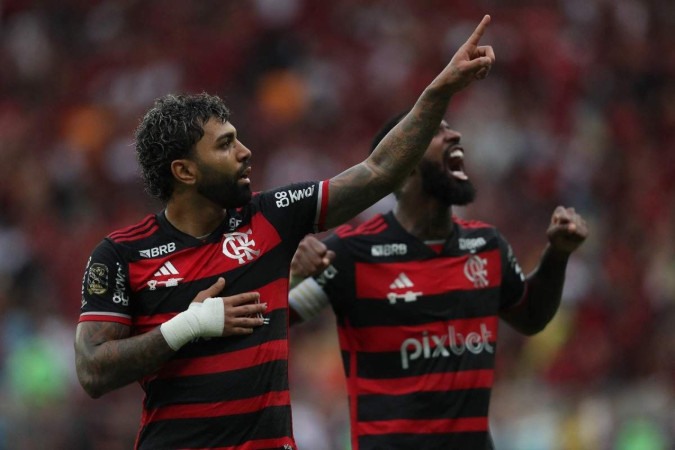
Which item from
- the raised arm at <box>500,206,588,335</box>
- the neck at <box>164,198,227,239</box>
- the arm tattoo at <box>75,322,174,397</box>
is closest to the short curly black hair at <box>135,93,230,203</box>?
the neck at <box>164,198,227,239</box>

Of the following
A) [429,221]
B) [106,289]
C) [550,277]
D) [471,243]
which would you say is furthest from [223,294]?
[550,277]

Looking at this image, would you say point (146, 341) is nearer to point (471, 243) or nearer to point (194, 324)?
point (194, 324)

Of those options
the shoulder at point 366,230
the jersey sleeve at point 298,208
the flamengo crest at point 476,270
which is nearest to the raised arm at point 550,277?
the flamengo crest at point 476,270

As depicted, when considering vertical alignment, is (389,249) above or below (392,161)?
below

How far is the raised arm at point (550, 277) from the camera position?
6.17 meters

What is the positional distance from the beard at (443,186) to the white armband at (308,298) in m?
0.75

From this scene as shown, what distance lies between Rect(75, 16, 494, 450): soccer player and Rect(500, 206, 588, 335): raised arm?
51.3 inches

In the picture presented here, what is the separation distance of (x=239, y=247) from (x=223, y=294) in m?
0.21

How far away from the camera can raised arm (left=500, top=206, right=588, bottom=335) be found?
6.17 metres

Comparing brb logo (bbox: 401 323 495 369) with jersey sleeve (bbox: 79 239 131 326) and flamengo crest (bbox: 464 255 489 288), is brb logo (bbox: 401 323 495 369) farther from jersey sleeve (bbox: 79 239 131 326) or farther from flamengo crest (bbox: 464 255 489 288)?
jersey sleeve (bbox: 79 239 131 326)

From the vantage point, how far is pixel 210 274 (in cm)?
512

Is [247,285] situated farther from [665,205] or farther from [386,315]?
[665,205]

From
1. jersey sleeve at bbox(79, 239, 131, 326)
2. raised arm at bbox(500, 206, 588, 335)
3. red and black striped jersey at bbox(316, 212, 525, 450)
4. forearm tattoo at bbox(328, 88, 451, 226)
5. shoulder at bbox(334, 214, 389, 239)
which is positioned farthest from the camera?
shoulder at bbox(334, 214, 389, 239)

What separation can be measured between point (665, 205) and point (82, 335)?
26.9 ft
